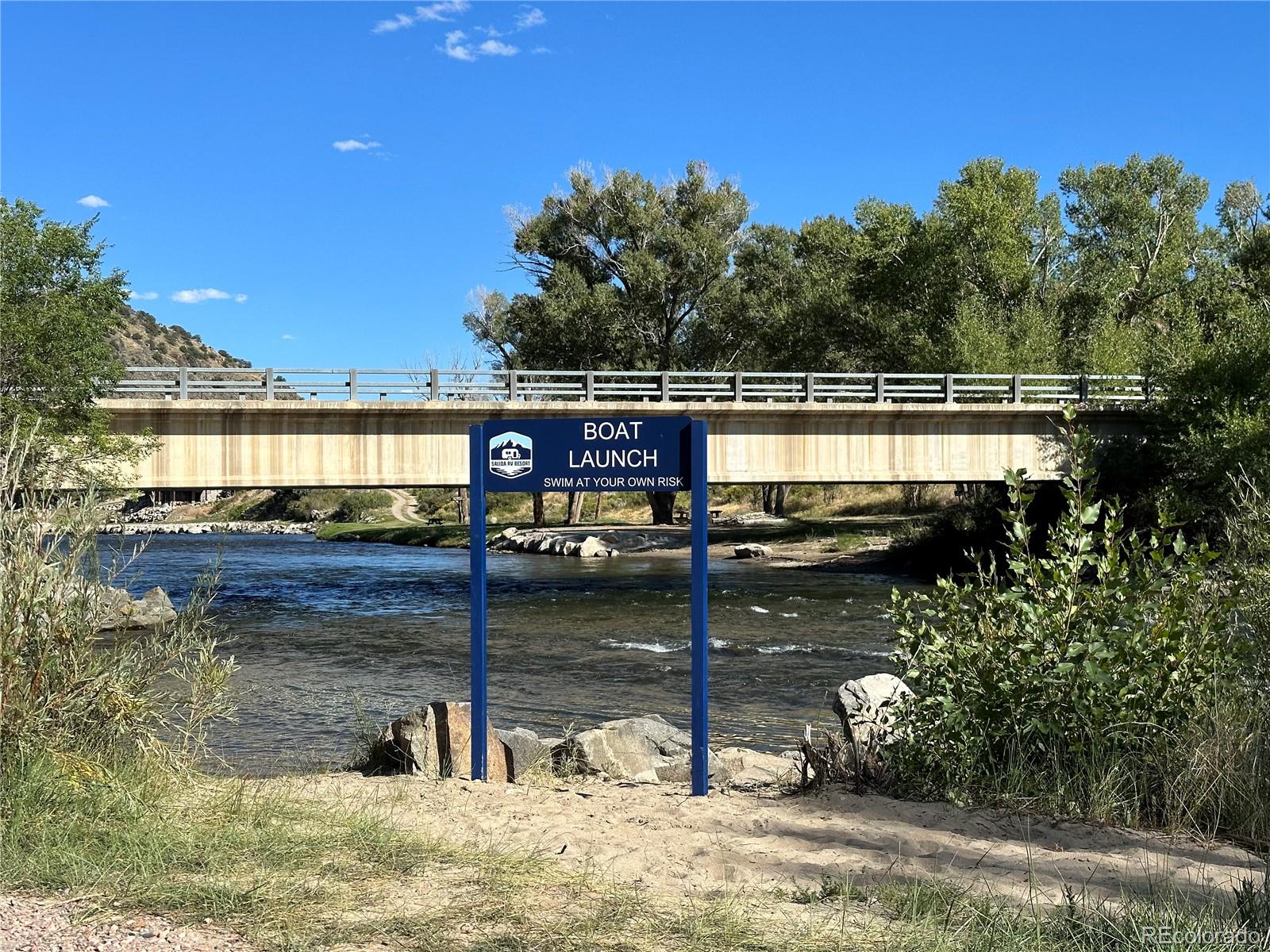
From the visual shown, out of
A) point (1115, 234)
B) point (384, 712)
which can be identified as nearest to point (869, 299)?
point (1115, 234)

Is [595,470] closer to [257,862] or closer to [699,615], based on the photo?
[699,615]

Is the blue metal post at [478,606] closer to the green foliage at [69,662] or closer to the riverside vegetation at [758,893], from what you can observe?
the riverside vegetation at [758,893]

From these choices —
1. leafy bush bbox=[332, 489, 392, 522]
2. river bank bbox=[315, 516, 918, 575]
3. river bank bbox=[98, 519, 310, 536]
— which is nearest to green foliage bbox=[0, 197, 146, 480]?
river bank bbox=[315, 516, 918, 575]

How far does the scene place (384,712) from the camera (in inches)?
547

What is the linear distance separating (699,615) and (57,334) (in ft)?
57.0

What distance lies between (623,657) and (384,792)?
11631mm

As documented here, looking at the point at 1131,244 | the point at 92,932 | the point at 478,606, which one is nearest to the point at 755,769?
the point at 478,606

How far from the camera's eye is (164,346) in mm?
130875

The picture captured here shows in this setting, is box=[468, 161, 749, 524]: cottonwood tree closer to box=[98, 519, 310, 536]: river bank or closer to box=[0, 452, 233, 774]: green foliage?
box=[98, 519, 310, 536]: river bank

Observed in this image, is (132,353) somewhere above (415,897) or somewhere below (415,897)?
above

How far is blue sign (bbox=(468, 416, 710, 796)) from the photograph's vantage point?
24.6 ft

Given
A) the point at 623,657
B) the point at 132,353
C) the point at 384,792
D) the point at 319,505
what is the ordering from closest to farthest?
the point at 384,792, the point at 623,657, the point at 319,505, the point at 132,353

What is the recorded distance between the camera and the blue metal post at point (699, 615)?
739 centimetres

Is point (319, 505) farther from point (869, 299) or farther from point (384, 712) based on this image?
point (384, 712)
